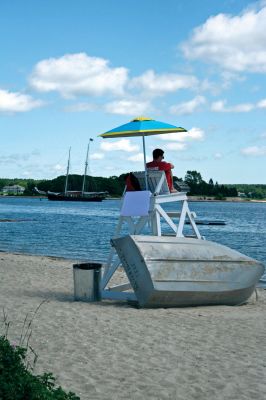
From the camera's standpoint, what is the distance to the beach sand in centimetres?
552

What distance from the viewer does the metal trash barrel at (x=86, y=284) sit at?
Result: 10125 mm

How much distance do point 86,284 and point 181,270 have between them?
6.13ft

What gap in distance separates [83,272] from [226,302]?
2.56 m

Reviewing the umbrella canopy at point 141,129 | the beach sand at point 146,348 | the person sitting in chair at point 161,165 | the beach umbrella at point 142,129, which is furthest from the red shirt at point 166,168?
the beach sand at point 146,348

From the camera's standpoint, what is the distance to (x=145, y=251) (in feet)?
30.3

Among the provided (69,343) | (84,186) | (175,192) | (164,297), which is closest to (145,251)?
(164,297)

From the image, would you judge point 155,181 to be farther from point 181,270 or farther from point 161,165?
point 181,270

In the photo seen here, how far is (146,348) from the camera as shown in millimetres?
6914

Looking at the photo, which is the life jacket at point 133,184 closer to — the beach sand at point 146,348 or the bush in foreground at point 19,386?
the beach sand at point 146,348

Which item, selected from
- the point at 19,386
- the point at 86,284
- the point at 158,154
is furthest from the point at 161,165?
the point at 19,386

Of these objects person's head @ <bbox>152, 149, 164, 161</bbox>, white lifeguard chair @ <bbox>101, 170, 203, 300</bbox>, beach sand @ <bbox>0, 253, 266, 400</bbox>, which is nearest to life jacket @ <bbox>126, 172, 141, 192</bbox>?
white lifeguard chair @ <bbox>101, 170, 203, 300</bbox>

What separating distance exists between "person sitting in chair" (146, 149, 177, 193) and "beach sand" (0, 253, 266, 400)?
7.29 feet

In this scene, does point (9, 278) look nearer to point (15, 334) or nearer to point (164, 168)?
point (164, 168)

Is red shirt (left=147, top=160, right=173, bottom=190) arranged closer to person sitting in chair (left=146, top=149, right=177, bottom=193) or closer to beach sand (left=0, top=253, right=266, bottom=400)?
person sitting in chair (left=146, top=149, right=177, bottom=193)
